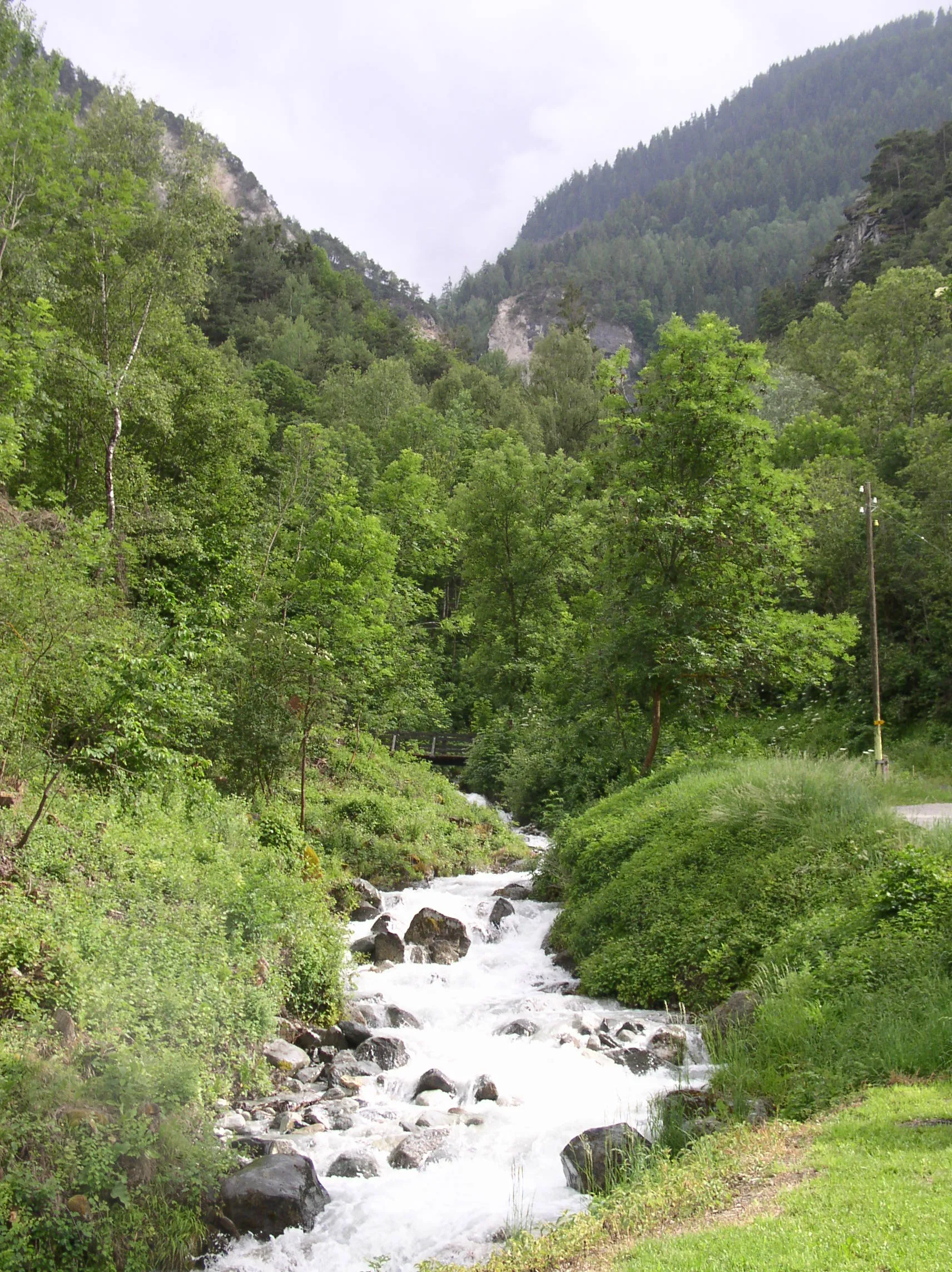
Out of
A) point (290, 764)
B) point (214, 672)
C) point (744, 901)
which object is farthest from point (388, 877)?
point (744, 901)

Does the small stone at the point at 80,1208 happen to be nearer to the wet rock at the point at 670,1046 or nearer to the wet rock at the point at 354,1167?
the wet rock at the point at 354,1167

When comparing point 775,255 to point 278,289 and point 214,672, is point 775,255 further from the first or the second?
point 214,672

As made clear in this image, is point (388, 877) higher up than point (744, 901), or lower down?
lower down

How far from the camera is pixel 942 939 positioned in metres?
7.50

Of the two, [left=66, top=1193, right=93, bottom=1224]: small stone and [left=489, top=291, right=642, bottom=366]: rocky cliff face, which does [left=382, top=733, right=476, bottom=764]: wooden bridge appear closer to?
[left=66, top=1193, right=93, bottom=1224]: small stone

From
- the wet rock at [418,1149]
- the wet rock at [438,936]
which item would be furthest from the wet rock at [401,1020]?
the wet rock at [418,1149]

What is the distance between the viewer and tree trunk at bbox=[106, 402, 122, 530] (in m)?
19.1

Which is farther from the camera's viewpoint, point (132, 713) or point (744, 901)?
point (132, 713)

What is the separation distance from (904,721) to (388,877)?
666 inches

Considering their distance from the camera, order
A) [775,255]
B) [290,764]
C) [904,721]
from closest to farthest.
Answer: [290,764], [904,721], [775,255]

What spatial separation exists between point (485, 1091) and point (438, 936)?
4958 mm

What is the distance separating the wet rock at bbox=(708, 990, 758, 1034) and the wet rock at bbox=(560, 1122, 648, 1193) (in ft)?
5.46

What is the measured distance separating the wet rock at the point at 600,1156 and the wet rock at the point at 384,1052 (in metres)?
2.99

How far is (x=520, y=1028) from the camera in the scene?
1008 centimetres
